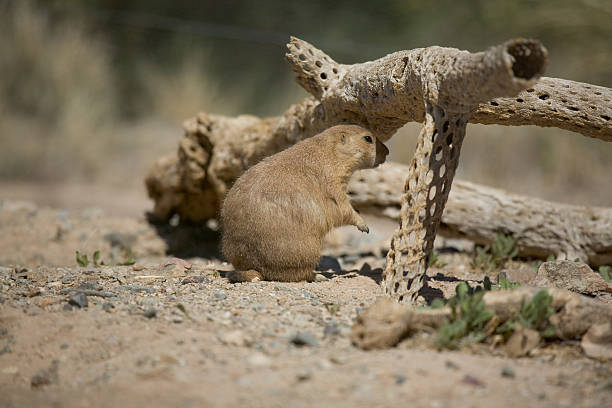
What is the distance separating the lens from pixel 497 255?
20.8ft

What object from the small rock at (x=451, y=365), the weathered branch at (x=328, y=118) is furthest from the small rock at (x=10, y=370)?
the weathered branch at (x=328, y=118)

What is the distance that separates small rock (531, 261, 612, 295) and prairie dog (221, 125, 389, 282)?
1.68 meters

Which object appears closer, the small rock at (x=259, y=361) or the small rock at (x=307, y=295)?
the small rock at (x=259, y=361)

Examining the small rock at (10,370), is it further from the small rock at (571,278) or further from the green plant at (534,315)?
the small rock at (571,278)

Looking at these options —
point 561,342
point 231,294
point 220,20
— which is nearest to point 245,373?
point 231,294

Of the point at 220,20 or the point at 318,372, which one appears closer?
the point at 318,372

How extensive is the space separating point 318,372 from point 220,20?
15.3m

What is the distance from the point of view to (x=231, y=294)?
14.2 feet

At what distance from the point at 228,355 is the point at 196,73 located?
39.4 feet

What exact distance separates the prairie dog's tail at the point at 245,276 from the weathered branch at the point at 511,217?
2.44 m

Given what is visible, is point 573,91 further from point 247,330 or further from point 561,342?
point 247,330

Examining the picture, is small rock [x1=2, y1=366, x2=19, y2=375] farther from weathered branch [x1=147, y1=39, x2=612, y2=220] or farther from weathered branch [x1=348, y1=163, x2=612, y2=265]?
weathered branch [x1=348, y1=163, x2=612, y2=265]

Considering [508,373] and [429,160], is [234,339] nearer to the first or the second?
[508,373]

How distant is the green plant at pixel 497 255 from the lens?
6270mm
